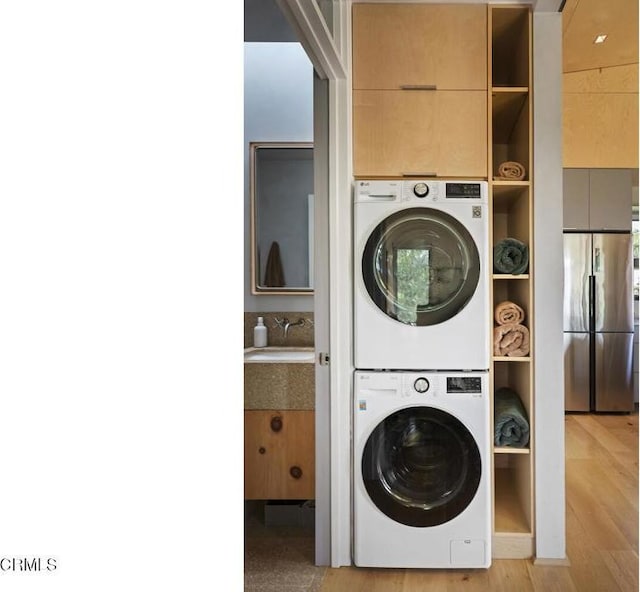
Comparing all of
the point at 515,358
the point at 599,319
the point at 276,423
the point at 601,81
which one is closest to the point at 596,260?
the point at 599,319

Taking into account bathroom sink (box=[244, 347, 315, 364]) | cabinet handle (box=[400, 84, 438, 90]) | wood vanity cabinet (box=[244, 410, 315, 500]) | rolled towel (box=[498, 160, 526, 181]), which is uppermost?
A: cabinet handle (box=[400, 84, 438, 90])

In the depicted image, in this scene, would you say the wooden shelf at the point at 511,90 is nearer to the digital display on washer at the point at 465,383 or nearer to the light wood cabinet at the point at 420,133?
the light wood cabinet at the point at 420,133

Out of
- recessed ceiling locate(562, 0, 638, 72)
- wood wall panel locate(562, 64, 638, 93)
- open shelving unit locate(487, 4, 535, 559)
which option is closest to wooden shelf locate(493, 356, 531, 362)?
open shelving unit locate(487, 4, 535, 559)

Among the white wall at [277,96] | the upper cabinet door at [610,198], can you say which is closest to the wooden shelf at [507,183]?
the white wall at [277,96]

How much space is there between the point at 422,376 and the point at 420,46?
1332 millimetres

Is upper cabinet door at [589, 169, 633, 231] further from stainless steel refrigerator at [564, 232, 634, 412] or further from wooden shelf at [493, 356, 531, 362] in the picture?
wooden shelf at [493, 356, 531, 362]

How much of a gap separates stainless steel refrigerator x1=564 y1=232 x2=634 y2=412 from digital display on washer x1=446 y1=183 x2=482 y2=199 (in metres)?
2.77

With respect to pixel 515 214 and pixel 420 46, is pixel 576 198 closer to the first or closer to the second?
pixel 515 214

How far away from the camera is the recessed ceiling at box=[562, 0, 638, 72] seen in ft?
8.77

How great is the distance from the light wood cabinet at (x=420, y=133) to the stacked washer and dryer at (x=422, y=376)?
0.34 feet

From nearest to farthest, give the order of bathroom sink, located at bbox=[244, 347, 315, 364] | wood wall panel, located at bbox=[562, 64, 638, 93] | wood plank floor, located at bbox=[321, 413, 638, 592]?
wood plank floor, located at bbox=[321, 413, 638, 592] < bathroom sink, located at bbox=[244, 347, 315, 364] < wood wall panel, located at bbox=[562, 64, 638, 93]

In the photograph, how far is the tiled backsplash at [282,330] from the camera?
2.74 metres
